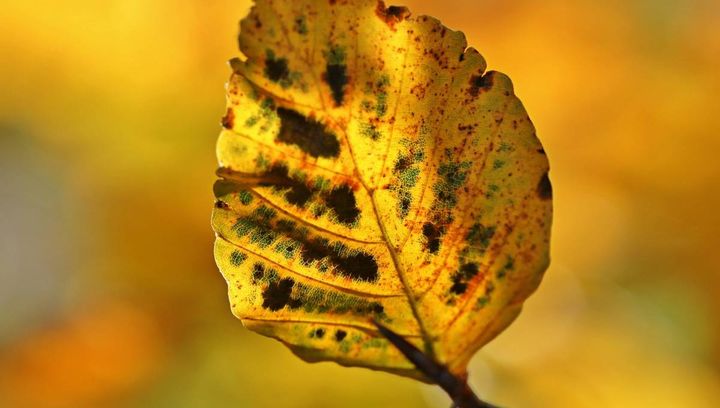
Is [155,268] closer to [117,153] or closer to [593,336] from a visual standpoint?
[117,153]

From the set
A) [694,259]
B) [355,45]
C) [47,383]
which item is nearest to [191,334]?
[47,383]

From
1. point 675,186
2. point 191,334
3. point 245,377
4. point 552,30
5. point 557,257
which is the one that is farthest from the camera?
point 552,30

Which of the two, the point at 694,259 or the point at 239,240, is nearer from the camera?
the point at 239,240

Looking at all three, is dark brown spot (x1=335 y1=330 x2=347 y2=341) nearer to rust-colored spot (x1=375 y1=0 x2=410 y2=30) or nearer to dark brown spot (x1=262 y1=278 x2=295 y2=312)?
dark brown spot (x1=262 y1=278 x2=295 y2=312)

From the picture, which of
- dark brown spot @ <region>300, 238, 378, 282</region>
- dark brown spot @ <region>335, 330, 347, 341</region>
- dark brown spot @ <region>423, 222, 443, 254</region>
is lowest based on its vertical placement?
dark brown spot @ <region>335, 330, 347, 341</region>

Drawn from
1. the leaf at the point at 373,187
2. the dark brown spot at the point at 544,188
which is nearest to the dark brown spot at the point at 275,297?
the leaf at the point at 373,187

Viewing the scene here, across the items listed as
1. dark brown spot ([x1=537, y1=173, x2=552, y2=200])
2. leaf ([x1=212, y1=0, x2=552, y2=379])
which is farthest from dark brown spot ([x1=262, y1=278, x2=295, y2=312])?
dark brown spot ([x1=537, y1=173, x2=552, y2=200])

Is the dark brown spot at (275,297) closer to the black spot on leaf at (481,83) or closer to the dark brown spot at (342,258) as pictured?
the dark brown spot at (342,258)
